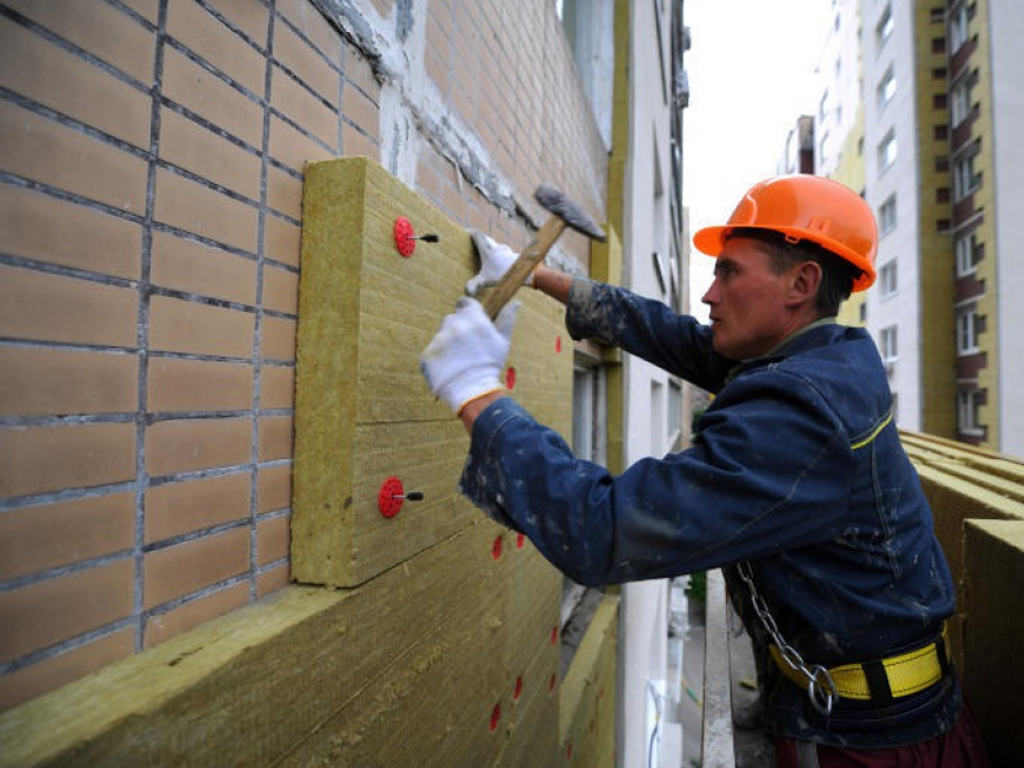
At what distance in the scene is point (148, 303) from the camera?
3.11ft

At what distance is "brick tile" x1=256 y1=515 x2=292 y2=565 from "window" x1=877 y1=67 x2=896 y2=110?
25.5m

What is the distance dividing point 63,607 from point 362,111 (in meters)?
1.21

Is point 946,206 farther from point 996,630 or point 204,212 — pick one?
point 204,212

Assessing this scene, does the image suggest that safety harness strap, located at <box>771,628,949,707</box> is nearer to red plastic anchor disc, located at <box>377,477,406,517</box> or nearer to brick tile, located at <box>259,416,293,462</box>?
red plastic anchor disc, located at <box>377,477,406,517</box>

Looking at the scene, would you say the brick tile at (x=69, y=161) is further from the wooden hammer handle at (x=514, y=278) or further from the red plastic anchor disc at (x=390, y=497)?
the wooden hammer handle at (x=514, y=278)

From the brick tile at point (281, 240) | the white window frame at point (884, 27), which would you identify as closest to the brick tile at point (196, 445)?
the brick tile at point (281, 240)

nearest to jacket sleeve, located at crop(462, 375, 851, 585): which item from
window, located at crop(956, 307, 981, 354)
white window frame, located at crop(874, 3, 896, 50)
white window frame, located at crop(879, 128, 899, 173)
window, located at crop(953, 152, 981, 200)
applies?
window, located at crop(956, 307, 981, 354)

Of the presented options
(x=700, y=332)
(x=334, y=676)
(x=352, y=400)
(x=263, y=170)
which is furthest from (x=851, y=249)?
(x=334, y=676)

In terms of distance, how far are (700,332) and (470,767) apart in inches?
65.1

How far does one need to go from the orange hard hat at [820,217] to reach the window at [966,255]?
20.1 meters

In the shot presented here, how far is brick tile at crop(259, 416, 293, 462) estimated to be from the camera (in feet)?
3.99

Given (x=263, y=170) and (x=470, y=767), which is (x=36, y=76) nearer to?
(x=263, y=170)

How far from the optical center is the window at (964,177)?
1767cm

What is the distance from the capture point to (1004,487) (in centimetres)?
262
